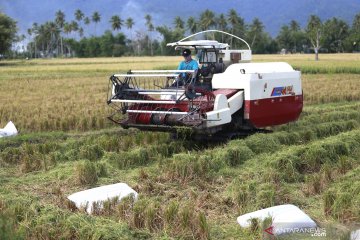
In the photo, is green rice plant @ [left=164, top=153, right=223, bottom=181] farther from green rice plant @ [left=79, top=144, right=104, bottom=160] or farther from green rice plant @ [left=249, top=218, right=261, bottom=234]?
green rice plant @ [left=249, top=218, right=261, bottom=234]

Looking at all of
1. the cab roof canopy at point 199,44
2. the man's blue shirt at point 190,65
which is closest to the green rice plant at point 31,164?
the man's blue shirt at point 190,65

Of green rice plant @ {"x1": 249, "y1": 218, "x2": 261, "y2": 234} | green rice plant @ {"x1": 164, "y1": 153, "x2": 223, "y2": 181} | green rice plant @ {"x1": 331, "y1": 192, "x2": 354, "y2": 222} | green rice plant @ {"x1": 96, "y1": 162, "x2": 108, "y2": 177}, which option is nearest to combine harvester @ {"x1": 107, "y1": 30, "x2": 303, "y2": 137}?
green rice plant @ {"x1": 164, "y1": 153, "x2": 223, "y2": 181}

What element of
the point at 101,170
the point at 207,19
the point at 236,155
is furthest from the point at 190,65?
the point at 207,19

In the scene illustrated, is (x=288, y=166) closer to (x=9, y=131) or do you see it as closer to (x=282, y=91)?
(x=282, y=91)

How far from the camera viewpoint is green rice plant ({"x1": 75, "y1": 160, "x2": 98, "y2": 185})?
21.9 feet

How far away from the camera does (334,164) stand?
7.36 meters

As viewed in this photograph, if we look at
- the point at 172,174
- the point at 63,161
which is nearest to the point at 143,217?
the point at 172,174

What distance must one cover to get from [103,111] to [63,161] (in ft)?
16.7

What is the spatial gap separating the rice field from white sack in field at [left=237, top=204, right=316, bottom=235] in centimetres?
13

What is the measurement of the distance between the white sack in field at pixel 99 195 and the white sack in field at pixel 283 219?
1380 millimetres

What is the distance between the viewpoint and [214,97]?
856 cm

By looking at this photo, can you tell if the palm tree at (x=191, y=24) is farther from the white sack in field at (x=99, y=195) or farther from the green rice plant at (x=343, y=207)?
the green rice plant at (x=343, y=207)

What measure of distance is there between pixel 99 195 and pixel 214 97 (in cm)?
344

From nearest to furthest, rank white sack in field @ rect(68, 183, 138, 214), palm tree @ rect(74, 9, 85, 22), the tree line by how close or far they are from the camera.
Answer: white sack in field @ rect(68, 183, 138, 214)
the tree line
palm tree @ rect(74, 9, 85, 22)
